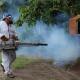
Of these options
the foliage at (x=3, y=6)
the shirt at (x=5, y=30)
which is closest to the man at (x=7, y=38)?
the shirt at (x=5, y=30)

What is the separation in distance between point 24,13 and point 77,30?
1.89m

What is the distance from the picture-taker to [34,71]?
37.0ft

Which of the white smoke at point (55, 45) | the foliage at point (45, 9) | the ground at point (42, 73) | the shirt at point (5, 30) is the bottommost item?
the ground at point (42, 73)

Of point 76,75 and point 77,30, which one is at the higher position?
point 77,30

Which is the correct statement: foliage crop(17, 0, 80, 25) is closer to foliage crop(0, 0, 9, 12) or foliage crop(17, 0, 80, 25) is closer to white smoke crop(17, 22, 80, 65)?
white smoke crop(17, 22, 80, 65)

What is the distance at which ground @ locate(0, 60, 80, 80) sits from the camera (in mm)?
10281

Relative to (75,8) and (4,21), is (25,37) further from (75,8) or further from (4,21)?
(4,21)

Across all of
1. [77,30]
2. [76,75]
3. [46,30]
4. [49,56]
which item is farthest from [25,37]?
[76,75]

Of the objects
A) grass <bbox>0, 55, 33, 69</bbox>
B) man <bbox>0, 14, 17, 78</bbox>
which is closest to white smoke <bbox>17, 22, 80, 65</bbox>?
grass <bbox>0, 55, 33, 69</bbox>

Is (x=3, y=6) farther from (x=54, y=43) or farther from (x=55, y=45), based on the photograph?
(x=55, y=45)

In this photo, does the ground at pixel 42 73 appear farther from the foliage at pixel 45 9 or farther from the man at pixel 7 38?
the foliage at pixel 45 9

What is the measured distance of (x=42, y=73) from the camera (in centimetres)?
1092

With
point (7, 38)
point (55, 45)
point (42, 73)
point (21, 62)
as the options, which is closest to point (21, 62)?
point (21, 62)

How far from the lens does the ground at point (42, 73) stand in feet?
33.7
